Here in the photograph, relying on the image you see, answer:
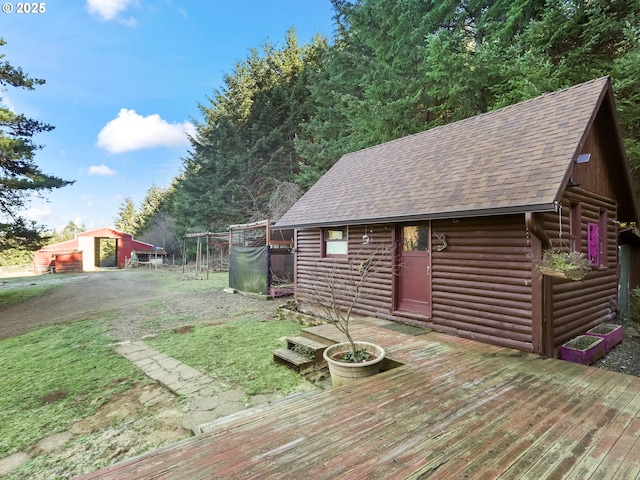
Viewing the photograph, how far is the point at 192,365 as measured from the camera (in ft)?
16.4

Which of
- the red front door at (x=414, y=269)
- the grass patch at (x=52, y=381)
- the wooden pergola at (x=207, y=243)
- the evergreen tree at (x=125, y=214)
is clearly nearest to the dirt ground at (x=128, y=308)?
the grass patch at (x=52, y=381)

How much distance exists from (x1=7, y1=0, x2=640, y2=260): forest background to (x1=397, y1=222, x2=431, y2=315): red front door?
579 cm

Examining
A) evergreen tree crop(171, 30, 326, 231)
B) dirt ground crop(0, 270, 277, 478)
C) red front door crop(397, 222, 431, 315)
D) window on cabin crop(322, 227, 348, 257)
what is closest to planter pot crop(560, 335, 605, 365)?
red front door crop(397, 222, 431, 315)

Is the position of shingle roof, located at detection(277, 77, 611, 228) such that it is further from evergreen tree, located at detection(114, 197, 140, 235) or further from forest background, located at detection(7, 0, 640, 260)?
evergreen tree, located at detection(114, 197, 140, 235)

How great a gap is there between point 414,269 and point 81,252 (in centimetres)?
2867

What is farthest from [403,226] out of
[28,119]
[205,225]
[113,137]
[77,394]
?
[113,137]

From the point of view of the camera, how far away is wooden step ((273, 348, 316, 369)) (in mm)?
4660

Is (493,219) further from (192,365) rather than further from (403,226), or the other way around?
(192,365)

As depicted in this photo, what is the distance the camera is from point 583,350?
4703 mm

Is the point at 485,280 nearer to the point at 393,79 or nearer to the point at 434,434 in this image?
the point at 434,434

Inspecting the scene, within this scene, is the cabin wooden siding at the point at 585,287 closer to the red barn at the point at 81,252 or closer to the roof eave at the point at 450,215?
the roof eave at the point at 450,215

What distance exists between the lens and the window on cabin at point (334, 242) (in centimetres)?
786

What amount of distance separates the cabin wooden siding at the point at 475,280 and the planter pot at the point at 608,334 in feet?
6.73

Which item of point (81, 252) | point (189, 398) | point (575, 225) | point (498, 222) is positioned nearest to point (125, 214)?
point (81, 252)
